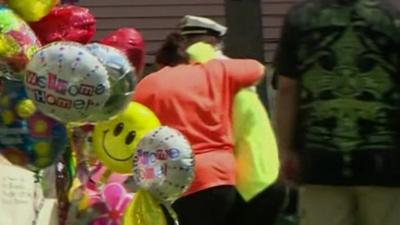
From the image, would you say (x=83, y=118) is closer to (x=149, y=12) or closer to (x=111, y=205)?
(x=111, y=205)

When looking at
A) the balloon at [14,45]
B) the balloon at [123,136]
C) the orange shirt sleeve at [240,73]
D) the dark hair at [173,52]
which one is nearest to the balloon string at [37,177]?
the balloon at [123,136]

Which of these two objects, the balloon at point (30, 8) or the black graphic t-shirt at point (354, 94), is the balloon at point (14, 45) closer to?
the balloon at point (30, 8)

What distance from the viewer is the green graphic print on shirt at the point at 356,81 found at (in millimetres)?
4840

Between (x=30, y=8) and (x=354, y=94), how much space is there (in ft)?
4.00

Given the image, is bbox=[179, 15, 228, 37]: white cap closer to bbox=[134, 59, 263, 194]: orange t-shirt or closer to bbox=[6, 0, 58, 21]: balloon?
bbox=[134, 59, 263, 194]: orange t-shirt

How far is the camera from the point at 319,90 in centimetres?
489

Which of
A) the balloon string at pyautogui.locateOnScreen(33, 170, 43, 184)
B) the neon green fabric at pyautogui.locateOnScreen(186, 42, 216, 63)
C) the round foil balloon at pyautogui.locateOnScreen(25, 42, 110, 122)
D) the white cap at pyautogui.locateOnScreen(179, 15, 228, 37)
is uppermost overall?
the round foil balloon at pyautogui.locateOnScreen(25, 42, 110, 122)

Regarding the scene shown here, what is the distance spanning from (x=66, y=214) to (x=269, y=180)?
1.34m

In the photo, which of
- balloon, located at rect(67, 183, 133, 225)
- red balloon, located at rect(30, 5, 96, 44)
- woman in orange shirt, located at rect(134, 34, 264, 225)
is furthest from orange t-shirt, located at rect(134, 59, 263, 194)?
red balloon, located at rect(30, 5, 96, 44)

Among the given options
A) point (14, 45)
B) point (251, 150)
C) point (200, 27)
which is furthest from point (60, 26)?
point (200, 27)

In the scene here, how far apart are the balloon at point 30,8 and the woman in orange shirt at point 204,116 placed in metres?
0.99

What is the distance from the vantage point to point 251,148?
6.30 m

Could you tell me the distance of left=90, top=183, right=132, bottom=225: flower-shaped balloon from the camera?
221 inches

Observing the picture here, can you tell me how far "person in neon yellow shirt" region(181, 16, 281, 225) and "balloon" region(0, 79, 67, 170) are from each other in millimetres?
1434
